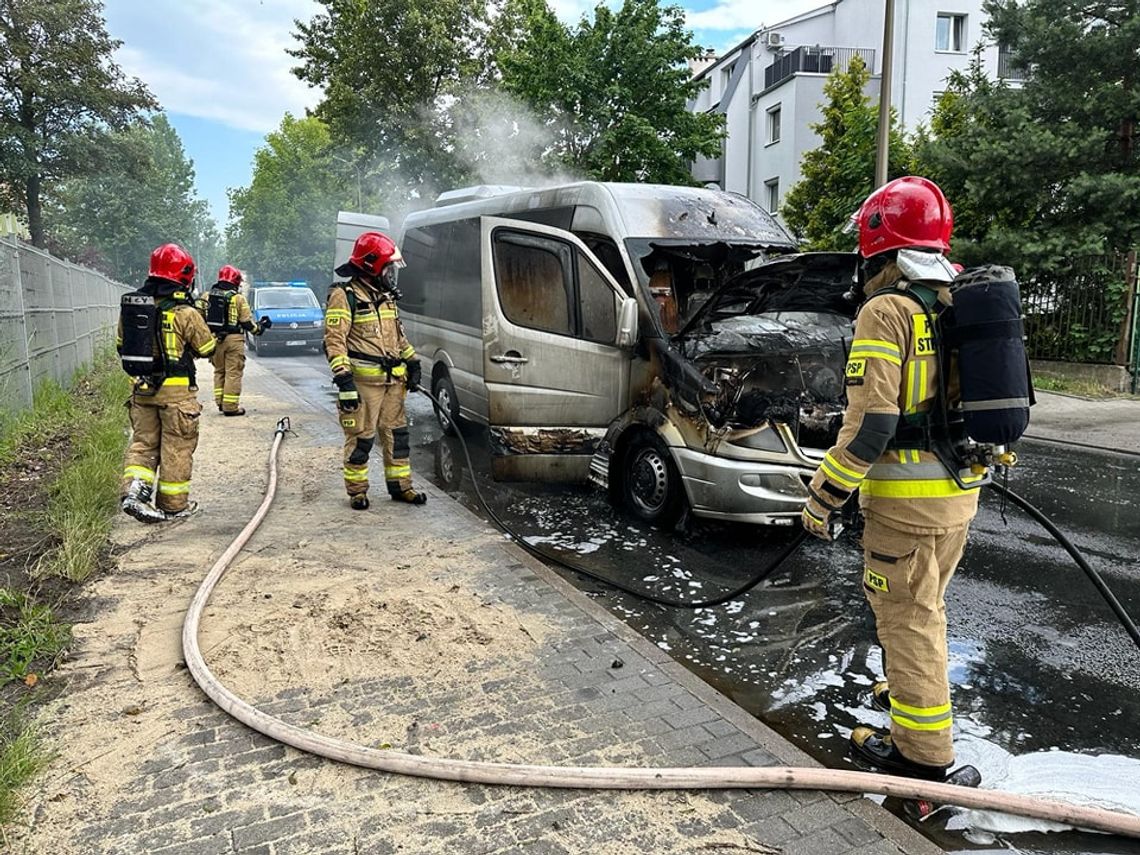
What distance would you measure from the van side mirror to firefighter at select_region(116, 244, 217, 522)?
295cm

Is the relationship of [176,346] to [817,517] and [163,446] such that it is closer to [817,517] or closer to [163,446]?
[163,446]

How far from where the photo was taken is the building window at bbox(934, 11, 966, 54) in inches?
1020

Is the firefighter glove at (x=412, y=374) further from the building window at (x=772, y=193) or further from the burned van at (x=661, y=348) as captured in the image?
the building window at (x=772, y=193)

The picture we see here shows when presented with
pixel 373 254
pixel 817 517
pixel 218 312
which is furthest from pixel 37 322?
pixel 817 517

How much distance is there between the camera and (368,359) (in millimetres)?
5996

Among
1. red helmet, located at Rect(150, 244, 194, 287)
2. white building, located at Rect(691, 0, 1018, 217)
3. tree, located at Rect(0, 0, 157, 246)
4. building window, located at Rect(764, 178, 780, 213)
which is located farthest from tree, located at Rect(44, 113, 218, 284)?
red helmet, located at Rect(150, 244, 194, 287)

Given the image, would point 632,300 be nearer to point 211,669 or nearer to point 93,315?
point 211,669

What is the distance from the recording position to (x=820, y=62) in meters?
25.7

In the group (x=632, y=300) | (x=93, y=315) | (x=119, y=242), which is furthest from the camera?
(x=119, y=242)

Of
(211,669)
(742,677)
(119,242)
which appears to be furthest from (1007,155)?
(119,242)

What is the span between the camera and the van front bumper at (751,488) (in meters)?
4.89

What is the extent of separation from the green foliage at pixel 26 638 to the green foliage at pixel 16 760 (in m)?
0.47

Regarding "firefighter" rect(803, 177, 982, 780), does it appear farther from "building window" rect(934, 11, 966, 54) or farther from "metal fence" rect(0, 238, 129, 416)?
"building window" rect(934, 11, 966, 54)

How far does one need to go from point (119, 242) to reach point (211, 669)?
61.8 m
